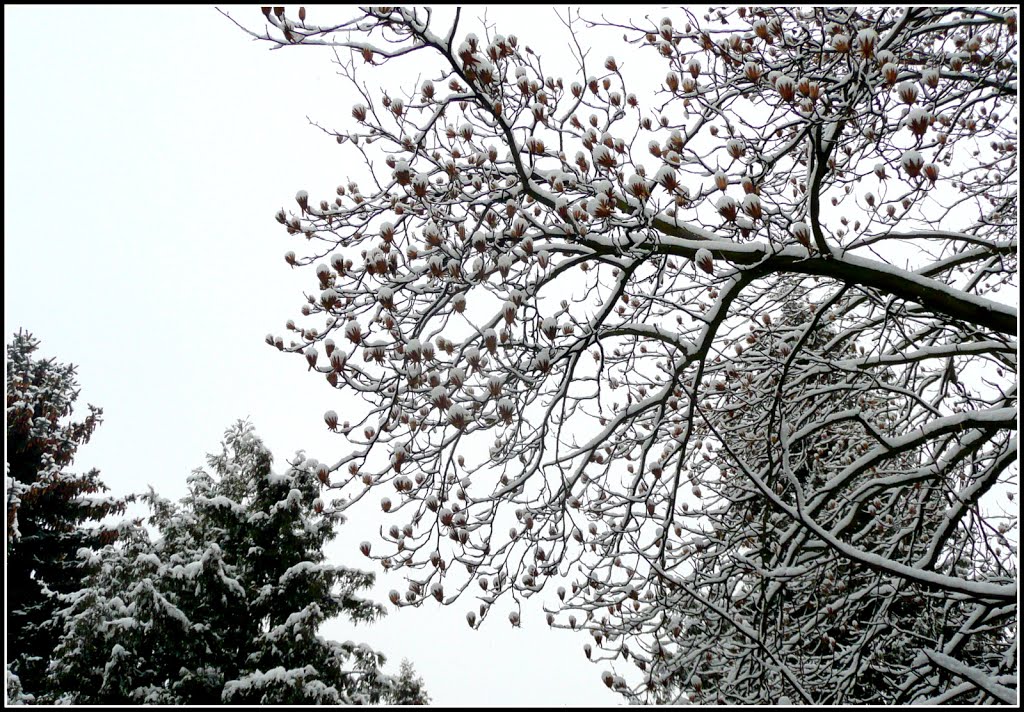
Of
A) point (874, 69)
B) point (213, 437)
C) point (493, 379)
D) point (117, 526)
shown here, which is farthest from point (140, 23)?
point (117, 526)

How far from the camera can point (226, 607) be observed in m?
9.16

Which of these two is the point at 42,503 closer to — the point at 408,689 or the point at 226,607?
the point at 226,607

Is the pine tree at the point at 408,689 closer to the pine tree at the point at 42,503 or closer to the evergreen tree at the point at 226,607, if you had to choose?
the evergreen tree at the point at 226,607

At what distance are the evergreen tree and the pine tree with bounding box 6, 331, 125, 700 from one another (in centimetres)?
161

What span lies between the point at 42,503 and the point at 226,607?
4.39 meters

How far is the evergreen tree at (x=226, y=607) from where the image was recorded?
856 centimetres

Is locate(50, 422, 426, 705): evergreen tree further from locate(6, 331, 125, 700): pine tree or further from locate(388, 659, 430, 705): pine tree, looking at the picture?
locate(6, 331, 125, 700): pine tree

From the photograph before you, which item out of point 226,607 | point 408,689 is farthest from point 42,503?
point 408,689

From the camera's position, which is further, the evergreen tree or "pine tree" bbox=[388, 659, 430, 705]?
"pine tree" bbox=[388, 659, 430, 705]

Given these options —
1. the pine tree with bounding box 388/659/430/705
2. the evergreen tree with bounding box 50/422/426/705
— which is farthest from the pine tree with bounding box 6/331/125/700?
the pine tree with bounding box 388/659/430/705

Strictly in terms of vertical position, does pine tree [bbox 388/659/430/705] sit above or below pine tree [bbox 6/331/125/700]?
below

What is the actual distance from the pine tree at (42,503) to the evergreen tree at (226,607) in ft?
5.30

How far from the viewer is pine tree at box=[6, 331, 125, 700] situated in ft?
33.7

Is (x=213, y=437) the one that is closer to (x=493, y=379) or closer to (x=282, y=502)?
(x=282, y=502)
